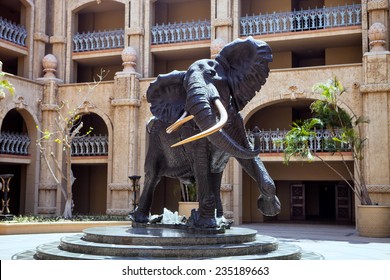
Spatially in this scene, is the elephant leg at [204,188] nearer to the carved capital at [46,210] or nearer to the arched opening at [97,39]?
the carved capital at [46,210]

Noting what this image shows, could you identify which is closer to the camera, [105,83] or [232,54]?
[232,54]

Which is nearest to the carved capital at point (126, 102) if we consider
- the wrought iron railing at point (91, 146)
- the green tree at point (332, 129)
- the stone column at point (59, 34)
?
the wrought iron railing at point (91, 146)

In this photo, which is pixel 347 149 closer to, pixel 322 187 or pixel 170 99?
pixel 322 187

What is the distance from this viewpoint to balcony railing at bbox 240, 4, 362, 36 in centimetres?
2042

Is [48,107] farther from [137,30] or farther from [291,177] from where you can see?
[291,177]

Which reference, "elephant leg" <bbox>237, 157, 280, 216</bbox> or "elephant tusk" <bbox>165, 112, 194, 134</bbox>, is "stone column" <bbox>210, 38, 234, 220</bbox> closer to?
"elephant leg" <bbox>237, 157, 280, 216</bbox>

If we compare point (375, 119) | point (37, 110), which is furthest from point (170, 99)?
point (37, 110)

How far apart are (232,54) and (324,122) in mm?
9626

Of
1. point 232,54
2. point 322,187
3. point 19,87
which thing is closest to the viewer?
point 232,54

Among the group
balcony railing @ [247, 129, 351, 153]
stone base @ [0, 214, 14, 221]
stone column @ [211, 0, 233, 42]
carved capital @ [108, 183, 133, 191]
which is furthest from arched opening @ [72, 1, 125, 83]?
stone base @ [0, 214, 14, 221]

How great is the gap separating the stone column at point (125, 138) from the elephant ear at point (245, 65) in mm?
13385

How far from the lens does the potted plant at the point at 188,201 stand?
62.1 ft

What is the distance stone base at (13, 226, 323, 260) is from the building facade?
1159 cm

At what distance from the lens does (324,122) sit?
56.4 feet
